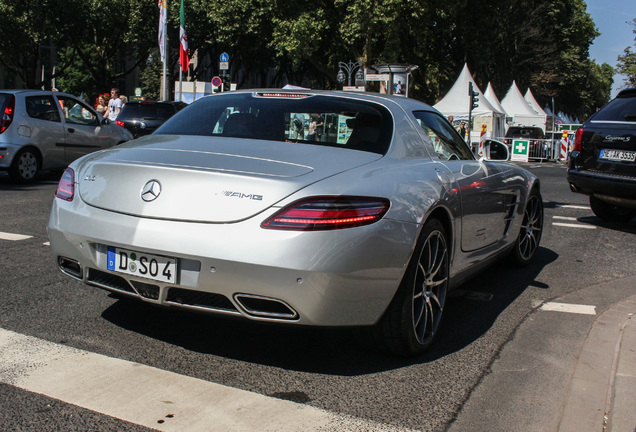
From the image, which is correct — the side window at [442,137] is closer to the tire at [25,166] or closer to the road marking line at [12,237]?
the road marking line at [12,237]

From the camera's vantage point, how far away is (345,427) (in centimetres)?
277

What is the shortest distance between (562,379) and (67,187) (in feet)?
8.80

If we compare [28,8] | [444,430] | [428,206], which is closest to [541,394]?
[444,430]

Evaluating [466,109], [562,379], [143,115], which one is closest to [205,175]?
[562,379]

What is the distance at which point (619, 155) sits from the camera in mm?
8555

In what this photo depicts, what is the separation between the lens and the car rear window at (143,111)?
17812 mm

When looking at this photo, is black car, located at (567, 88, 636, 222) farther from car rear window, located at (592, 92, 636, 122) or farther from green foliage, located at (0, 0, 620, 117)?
green foliage, located at (0, 0, 620, 117)

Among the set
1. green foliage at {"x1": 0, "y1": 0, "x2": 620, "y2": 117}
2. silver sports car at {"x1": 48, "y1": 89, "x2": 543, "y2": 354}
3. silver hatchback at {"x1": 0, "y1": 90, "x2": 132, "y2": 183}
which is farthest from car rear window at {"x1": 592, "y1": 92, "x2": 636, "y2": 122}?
green foliage at {"x1": 0, "y1": 0, "x2": 620, "y2": 117}

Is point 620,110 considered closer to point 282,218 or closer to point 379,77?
point 282,218

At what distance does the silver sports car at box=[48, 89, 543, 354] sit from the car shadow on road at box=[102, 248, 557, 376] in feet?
0.56

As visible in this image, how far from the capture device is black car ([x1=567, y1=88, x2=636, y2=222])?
27.7ft

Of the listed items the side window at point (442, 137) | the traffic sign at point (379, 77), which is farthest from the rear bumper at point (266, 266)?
the traffic sign at point (379, 77)

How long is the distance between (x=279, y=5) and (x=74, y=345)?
41757 mm

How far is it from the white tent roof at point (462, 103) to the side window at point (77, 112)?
2058 cm
